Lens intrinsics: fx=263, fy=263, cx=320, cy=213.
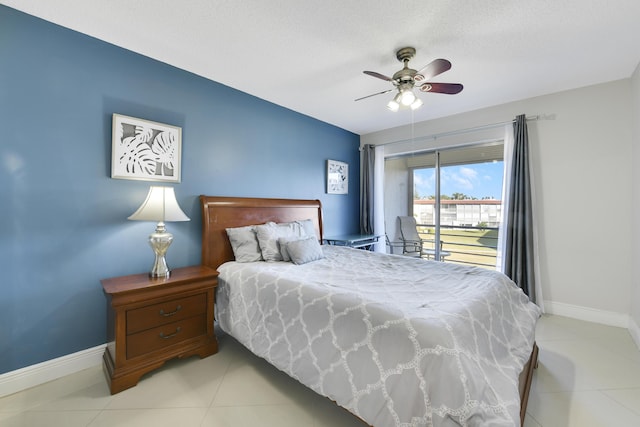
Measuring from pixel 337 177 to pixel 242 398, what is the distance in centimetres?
340

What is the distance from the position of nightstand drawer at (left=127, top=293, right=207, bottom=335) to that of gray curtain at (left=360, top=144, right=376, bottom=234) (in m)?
3.20

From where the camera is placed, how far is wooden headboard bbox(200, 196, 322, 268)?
2.67 meters

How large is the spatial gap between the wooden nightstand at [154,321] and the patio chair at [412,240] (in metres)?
Result: 3.23

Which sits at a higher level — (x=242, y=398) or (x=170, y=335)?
(x=170, y=335)

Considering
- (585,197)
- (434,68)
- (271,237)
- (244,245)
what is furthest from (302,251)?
(585,197)

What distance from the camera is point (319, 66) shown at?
2.55 m

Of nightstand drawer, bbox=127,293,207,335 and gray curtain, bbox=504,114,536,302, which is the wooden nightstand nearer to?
→ nightstand drawer, bbox=127,293,207,335

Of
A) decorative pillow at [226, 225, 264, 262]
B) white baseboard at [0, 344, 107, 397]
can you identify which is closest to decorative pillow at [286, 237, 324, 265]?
decorative pillow at [226, 225, 264, 262]

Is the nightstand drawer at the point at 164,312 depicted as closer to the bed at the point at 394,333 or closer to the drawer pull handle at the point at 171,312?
the drawer pull handle at the point at 171,312

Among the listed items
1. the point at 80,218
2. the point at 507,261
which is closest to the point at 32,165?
the point at 80,218

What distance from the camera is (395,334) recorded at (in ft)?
4.16

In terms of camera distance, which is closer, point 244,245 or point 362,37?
point 362,37

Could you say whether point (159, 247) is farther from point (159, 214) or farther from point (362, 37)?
point (362, 37)

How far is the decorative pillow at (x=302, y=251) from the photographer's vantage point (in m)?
2.58
